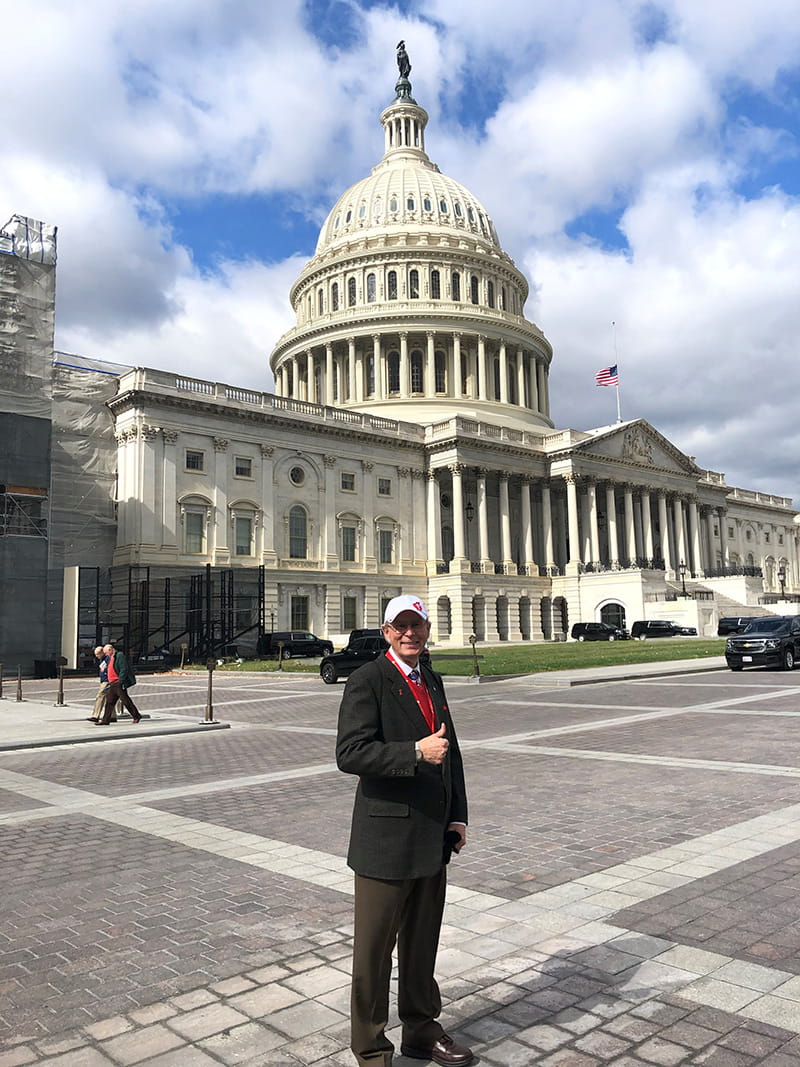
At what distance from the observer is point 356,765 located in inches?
150

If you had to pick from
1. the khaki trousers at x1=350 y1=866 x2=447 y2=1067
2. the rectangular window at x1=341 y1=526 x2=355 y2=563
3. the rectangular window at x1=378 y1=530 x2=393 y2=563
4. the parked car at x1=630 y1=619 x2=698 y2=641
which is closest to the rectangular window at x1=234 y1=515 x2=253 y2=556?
the rectangular window at x1=341 y1=526 x2=355 y2=563

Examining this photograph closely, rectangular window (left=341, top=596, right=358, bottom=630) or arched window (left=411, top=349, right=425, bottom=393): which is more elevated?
arched window (left=411, top=349, right=425, bottom=393)

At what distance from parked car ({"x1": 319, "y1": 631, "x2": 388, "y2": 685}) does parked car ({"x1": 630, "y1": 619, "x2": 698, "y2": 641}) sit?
3326cm

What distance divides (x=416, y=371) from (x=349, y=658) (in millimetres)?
58581

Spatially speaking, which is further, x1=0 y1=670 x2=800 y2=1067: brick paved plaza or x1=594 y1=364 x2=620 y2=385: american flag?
x1=594 y1=364 x2=620 y2=385: american flag

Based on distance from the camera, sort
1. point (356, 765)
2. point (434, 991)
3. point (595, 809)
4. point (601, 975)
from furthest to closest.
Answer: point (595, 809) < point (601, 975) < point (434, 991) < point (356, 765)

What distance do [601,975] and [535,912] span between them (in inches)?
45.6

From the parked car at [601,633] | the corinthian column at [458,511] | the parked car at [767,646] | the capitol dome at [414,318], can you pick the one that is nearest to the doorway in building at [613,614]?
the parked car at [601,633]

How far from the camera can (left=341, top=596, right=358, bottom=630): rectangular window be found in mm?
62969

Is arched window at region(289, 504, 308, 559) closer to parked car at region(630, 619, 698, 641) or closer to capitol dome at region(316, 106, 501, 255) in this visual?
parked car at region(630, 619, 698, 641)

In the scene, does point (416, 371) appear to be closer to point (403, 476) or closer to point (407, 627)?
point (403, 476)

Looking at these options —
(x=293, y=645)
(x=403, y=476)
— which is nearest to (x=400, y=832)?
(x=293, y=645)

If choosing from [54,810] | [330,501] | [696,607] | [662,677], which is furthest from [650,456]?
[54,810]

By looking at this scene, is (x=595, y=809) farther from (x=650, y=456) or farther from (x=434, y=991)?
(x=650, y=456)
